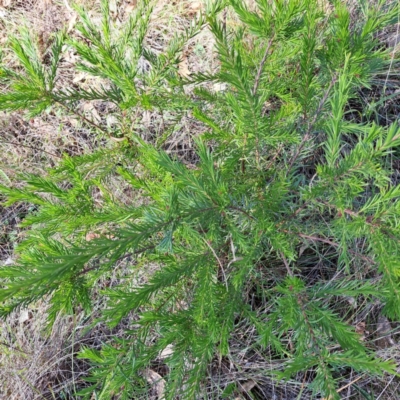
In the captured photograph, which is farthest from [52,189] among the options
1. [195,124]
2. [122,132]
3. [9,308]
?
[195,124]

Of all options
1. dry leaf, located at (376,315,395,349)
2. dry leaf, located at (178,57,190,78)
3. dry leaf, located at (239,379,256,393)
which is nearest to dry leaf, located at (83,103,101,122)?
dry leaf, located at (178,57,190,78)

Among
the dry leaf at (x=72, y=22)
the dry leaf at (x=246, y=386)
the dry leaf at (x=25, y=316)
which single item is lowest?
the dry leaf at (x=246, y=386)

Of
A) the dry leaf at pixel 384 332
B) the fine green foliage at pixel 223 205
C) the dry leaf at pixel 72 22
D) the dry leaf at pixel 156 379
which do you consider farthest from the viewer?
the dry leaf at pixel 72 22


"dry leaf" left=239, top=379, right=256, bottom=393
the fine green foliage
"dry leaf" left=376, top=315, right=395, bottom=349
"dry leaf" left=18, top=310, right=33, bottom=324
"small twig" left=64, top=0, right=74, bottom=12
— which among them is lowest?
"dry leaf" left=376, top=315, right=395, bottom=349

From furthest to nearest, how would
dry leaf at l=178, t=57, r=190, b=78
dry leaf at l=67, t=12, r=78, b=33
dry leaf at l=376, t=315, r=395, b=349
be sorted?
dry leaf at l=67, t=12, r=78, b=33, dry leaf at l=178, t=57, r=190, b=78, dry leaf at l=376, t=315, r=395, b=349

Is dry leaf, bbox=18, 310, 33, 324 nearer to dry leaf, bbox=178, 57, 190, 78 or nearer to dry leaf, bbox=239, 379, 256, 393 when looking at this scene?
dry leaf, bbox=239, 379, 256, 393

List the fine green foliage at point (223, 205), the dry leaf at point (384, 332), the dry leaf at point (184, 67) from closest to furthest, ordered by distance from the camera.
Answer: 1. the fine green foliage at point (223, 205)
2. the dry leaf at point (384, 332)
3. the dry leaf at point (184, 67)

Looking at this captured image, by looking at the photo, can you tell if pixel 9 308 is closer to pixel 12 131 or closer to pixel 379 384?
pixel 379 384

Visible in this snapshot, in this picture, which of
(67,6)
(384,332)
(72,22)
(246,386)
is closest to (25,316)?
(246,386)

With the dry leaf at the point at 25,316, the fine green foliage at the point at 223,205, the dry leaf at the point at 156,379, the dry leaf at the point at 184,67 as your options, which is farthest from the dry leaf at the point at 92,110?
the dry leaf at the point at 156,379

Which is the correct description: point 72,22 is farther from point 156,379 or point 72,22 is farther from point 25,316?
point 156,379

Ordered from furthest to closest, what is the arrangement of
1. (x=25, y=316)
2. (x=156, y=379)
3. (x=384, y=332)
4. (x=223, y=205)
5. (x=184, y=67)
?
→ (x=184, y=67), (x=25, y=316), (x=156, y=379), (x=384, y=332), (x=223, y=205)

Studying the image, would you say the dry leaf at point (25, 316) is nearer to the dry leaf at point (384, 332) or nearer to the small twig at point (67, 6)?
the dry leaf at point (384, 332)

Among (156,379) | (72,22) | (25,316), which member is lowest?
(156,379)
